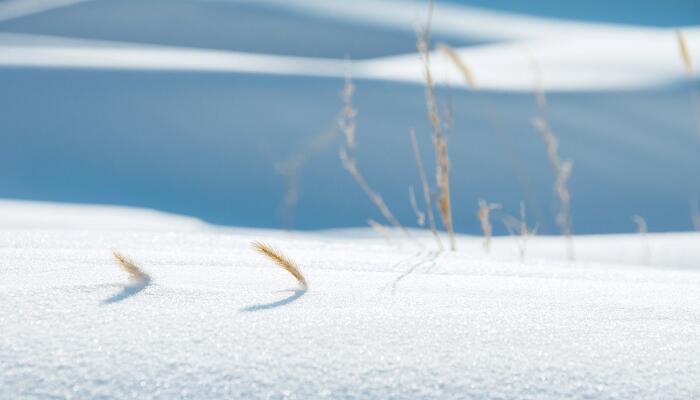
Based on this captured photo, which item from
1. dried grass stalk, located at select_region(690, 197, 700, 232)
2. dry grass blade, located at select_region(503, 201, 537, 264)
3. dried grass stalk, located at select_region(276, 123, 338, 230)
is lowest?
dry grass blade, located at select_region(503, 201, 537, 264)

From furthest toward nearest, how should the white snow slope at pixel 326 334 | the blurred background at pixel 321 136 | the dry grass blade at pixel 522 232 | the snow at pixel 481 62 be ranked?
the snow at pixel 481 62
the blurred background at pixel 321 136
the dry grass blade at pixel 522 232
the white snow slope at pixel 326 334

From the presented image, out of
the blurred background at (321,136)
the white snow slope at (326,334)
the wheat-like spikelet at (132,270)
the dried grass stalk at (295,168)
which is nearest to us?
the white snow slope at (326,334)

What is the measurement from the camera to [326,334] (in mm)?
754

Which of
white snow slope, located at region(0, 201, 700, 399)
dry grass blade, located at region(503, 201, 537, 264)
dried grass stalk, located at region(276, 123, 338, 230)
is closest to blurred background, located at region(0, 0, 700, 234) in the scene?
dried grass stalk, located at region(276, 123, 338, 230)

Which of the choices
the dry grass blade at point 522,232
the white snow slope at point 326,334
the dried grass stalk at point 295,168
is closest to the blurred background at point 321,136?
the dried grass stalk at point 295,168

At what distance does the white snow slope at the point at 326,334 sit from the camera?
66cm

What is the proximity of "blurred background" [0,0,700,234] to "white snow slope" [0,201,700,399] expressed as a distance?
7.58 ft

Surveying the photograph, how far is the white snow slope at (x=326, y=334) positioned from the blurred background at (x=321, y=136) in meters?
2.31

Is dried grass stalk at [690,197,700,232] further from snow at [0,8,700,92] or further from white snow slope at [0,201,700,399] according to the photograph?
white snow slope at [0,201,700,399]

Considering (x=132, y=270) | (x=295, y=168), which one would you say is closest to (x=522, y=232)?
(x=132, y=270)

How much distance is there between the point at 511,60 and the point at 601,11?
254 inches

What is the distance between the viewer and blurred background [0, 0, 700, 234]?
397cm

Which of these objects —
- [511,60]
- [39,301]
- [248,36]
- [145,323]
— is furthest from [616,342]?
[248,36]

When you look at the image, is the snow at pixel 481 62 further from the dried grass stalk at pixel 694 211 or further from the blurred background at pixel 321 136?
the dried grass stalk at pixel 694 211
